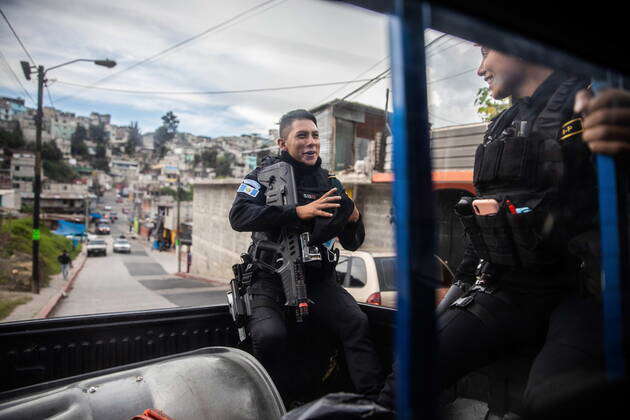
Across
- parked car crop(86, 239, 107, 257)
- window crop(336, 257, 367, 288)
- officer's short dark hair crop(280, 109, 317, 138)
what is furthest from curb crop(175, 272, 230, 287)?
parked car crop(86, 239, 107, 257)

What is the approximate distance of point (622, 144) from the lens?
2.41ft

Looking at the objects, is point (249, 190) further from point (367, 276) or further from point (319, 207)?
point (367, 276)

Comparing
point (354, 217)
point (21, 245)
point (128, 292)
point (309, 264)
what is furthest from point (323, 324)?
point (21, 245)

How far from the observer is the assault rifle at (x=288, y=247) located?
1.97m

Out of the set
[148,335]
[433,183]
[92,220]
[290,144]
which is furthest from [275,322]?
[92,220]

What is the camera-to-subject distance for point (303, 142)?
2.28m

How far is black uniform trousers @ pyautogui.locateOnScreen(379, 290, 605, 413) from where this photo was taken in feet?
2.86

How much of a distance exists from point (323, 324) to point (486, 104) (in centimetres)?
130

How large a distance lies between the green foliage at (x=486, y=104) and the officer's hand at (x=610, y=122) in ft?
2.32

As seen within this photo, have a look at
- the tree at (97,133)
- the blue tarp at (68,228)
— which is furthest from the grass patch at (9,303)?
the tree at (97,133)

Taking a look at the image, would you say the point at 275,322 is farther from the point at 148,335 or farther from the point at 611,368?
the point at 611,368

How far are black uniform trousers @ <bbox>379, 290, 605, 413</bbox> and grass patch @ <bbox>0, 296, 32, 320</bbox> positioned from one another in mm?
12049

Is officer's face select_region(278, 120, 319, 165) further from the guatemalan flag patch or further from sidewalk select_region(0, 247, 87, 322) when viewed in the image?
sidewalk select_region(0, 247, 87, 322)

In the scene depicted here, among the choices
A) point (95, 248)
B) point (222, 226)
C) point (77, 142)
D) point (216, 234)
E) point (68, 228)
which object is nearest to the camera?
point (222, 226)
